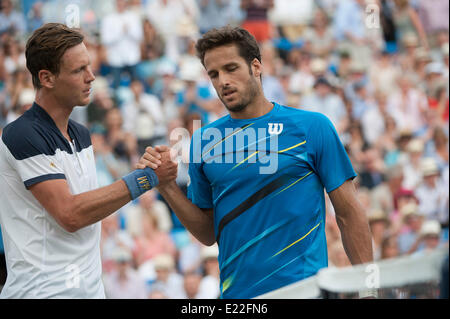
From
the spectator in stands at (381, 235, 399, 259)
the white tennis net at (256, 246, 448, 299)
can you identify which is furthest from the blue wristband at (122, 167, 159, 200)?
the spectator in stands at (381, 235, 399, 259)

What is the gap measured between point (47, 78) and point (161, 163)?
0.66m

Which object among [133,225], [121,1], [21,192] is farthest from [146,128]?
[21,192]

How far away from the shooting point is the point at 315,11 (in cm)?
1105

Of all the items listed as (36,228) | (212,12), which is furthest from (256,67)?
(212,12)

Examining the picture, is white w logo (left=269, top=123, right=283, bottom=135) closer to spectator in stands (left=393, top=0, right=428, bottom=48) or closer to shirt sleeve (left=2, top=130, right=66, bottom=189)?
shirt sleeve (left=2, top=130, right=66, bottom=189)

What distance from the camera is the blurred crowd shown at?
24.8 feet

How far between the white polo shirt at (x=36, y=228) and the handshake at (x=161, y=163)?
40 centimetres

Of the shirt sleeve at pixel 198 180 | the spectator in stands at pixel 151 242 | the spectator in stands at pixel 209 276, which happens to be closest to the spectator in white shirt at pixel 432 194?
the spectator in stands at pixel 209 276

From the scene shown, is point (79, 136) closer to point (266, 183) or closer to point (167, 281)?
point (266, 183)

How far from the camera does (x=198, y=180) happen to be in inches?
141

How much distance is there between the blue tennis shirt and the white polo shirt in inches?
25.6

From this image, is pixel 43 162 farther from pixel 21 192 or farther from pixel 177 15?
pixel 177 15
